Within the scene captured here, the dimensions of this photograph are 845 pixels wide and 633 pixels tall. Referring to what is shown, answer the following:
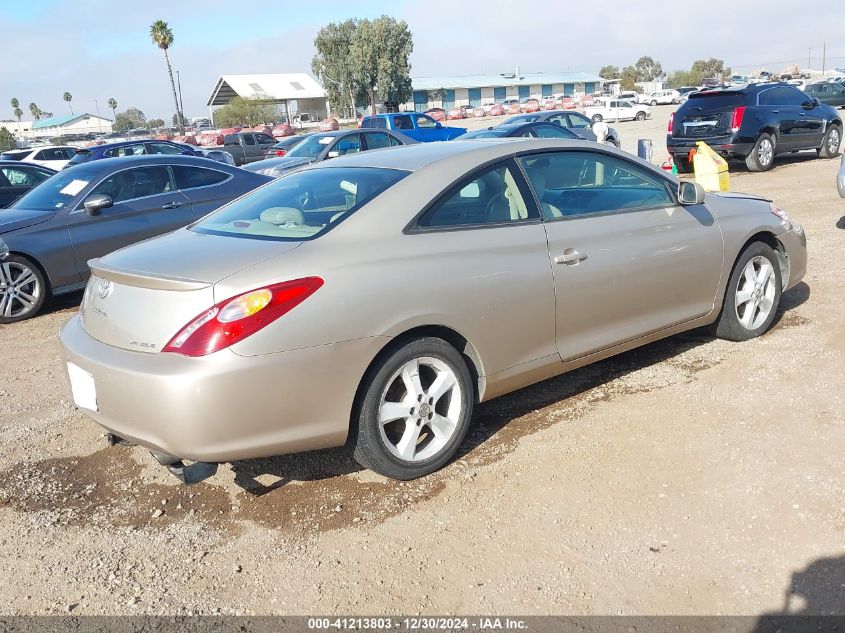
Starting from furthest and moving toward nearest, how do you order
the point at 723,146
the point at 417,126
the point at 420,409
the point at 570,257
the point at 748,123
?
the point at 417,126 < the point at 723,146 < the point at 748,123 < the point at 570,257 < the point at 420,409

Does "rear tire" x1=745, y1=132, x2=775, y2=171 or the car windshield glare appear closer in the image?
the car windshield glare

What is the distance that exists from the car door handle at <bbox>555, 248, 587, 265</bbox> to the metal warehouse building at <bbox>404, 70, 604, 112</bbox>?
273 ft

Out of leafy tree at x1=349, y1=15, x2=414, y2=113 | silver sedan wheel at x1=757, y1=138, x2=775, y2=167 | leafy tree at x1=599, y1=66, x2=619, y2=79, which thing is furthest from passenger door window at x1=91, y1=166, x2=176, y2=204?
leafy tree at x1=599, y1=66, x2=619, y2=79

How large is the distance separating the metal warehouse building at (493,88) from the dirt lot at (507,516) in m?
83.2

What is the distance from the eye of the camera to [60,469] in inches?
161

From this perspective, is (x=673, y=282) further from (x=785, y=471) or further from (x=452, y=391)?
(x=452, y=391)

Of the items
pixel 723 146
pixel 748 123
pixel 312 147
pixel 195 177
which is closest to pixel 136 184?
pixel 195 177

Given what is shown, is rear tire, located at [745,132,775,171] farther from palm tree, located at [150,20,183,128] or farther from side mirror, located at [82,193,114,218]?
palm tree, located at [150,20,183,128]

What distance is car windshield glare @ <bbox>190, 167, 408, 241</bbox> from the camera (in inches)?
145

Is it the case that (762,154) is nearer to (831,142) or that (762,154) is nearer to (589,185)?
(831,142)

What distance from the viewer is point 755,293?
5270mm

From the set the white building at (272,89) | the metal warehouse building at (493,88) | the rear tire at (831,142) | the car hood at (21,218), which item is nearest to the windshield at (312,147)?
the car hood at (21,218)

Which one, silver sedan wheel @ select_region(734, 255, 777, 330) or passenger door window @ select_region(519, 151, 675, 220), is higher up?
passenger door window @ select_region(519, 151, 675, 220)

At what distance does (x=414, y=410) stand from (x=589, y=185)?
1.93 metres
